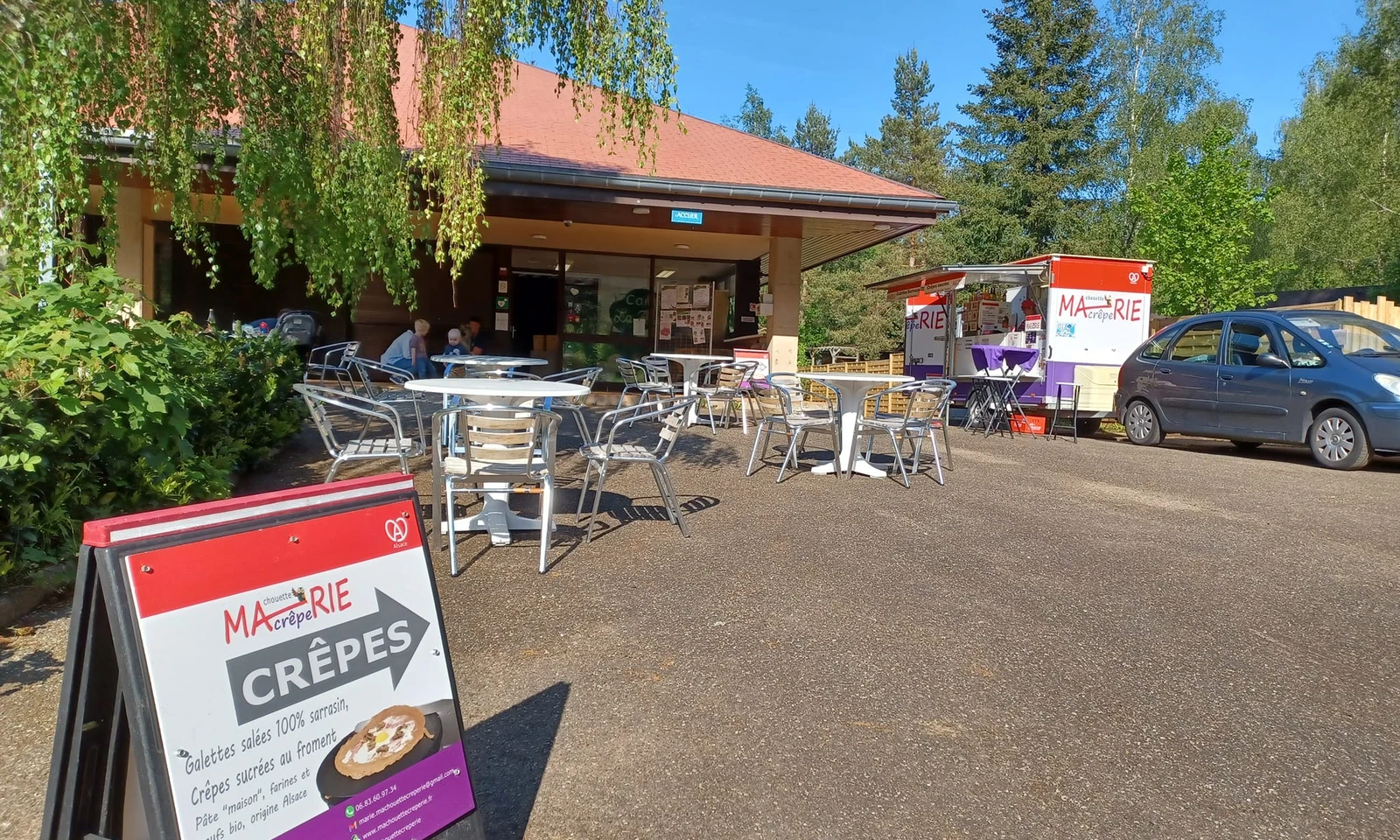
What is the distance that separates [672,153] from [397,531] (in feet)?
41.2

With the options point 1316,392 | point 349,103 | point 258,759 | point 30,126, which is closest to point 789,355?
point 1316,392

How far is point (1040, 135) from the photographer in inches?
1297

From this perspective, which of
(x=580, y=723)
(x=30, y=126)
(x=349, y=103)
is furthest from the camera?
(x=349, y=103)

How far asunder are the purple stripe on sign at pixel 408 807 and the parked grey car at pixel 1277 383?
31.7 feet

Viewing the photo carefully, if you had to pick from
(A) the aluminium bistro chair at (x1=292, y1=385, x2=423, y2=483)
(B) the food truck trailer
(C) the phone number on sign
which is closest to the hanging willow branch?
(A) the aluminium bistro chair at (x1=292, y1=385, x2=423, y2=483)

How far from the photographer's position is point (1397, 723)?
301 centimetres

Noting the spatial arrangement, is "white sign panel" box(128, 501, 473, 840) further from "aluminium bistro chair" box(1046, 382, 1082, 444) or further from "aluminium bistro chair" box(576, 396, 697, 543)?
"aluminium bistro chair" box(1046, 382, 1082, 444)

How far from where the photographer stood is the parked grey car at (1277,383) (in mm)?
8805

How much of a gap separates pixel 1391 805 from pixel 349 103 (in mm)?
6106

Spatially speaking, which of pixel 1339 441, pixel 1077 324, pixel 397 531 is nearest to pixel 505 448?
pixel 397 531

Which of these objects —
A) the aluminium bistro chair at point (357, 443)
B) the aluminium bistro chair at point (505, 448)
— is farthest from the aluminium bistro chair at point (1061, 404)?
the aluminium bistro chair at point (357, 443)

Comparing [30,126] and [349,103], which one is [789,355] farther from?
[30,126]

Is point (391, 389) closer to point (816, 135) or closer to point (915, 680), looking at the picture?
point (915, 680)

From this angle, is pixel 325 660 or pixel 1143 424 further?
pixel 1143 424
